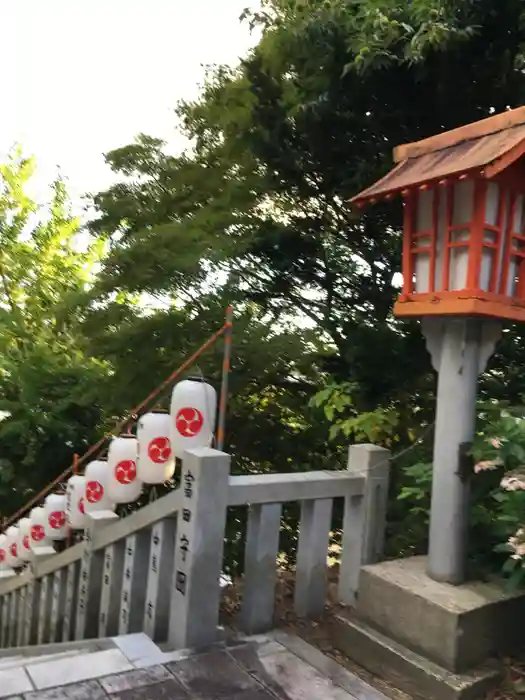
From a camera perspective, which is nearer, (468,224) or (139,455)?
(468,224)

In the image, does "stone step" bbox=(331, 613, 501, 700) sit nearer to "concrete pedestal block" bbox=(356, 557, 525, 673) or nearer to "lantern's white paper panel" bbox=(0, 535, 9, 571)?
"concrete pedestal block" bbox=(356, 557, 525, 673)

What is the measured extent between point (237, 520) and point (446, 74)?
188 inches

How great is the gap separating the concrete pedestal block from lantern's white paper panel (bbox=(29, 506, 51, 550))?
4367mm

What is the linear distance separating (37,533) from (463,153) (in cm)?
587

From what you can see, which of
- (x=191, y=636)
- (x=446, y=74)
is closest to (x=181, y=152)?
(x=446, y=74)

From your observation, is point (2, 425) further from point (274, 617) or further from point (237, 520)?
point (274, 617)

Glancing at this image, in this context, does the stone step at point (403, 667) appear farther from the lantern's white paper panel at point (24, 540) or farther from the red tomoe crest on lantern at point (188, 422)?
the lantern's white paper panel at point (24, 540)

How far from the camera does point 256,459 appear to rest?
6504 mm

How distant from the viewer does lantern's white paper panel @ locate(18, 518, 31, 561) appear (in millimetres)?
6814

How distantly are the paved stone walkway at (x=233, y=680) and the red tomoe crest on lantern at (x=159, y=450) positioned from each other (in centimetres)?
144

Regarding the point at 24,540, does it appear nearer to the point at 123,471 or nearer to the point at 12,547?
the point at 12,547

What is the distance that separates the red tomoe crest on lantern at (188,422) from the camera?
12.3ft

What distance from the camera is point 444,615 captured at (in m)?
2.71

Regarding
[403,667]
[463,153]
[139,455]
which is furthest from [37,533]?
[463,153]
